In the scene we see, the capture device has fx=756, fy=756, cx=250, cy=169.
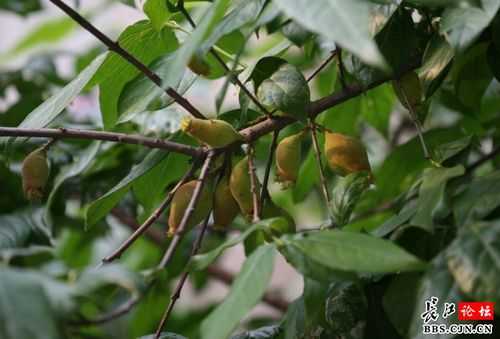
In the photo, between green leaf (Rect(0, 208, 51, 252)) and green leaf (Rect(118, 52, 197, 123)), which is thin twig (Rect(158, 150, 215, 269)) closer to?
green leaf (Rect(118, 52, 197, 123))

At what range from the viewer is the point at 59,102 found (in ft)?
1.85

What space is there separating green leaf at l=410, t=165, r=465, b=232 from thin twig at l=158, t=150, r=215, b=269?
136 millimetres

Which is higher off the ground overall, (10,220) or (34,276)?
(34,276)

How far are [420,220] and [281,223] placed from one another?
86mm

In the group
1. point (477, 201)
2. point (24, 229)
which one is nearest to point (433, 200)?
point (477, 201)

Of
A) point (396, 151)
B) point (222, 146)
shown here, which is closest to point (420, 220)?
point (222, 146)

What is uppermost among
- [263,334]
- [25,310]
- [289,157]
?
[25,310]

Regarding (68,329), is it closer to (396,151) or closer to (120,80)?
(120,80)

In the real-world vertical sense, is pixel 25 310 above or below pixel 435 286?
above

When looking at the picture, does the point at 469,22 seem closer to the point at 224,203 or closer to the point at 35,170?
the point at 224,203

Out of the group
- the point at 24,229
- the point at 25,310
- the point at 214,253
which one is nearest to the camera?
the point at 25,310


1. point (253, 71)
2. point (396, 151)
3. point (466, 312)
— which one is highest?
point (253, 71)

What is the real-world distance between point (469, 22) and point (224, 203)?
21cm

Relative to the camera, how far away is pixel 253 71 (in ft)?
1.85
